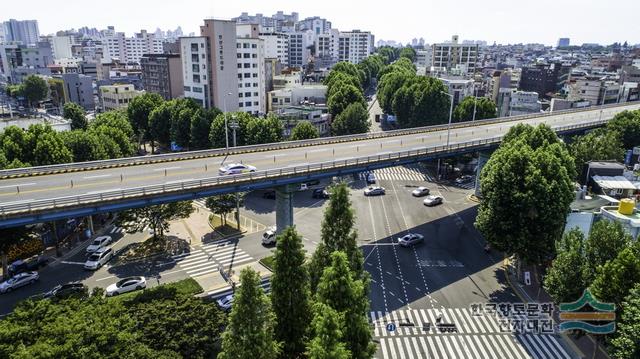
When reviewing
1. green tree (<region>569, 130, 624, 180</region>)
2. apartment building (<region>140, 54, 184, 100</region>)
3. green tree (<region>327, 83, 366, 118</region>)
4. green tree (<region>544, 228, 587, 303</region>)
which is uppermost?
apartment building (<region>140, 54, 184, 100</region>)

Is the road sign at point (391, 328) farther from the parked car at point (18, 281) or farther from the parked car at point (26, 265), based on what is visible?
the parked car at point (26, 265)

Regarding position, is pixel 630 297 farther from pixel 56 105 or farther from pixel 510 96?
pixel 56 105

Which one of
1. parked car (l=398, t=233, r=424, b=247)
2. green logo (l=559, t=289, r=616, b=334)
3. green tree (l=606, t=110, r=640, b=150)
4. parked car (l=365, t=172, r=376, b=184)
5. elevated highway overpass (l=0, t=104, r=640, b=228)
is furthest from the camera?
parked car (l=365, t=172, r=376, b=184)

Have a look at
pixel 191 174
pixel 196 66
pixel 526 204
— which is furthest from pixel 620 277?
pixel 196 66

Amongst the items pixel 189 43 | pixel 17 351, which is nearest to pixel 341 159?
pixel 17 351

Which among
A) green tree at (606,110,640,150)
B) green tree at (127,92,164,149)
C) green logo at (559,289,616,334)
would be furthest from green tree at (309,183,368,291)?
green tree at (127,92,164,149)

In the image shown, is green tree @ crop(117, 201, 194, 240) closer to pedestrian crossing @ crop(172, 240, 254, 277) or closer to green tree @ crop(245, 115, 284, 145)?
pedestrian crossing @ crop(172, 240, 254, 277)
